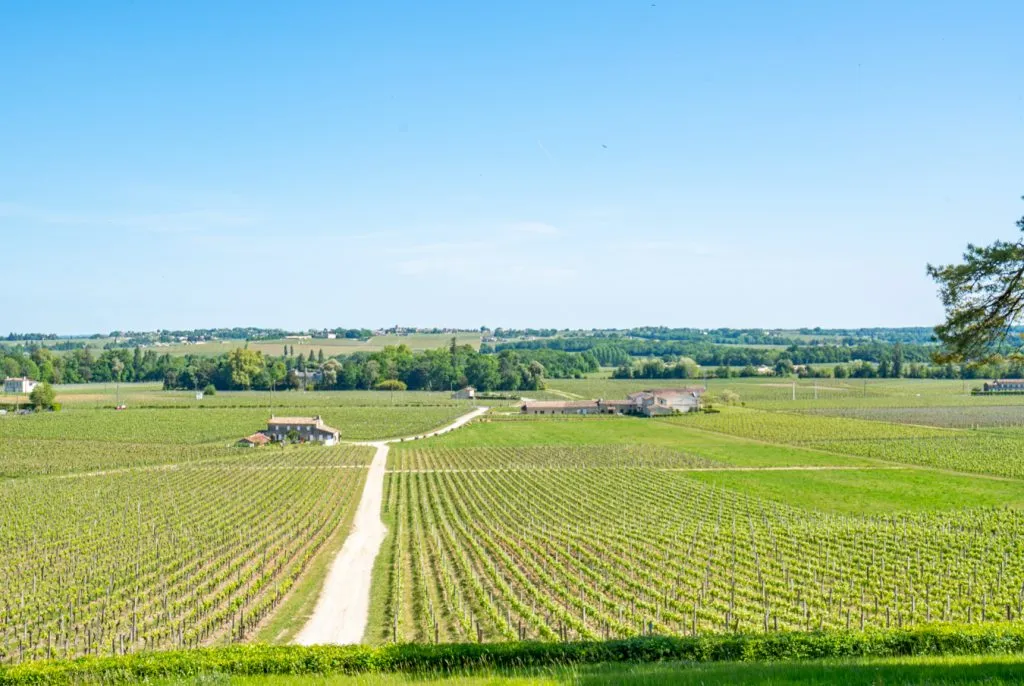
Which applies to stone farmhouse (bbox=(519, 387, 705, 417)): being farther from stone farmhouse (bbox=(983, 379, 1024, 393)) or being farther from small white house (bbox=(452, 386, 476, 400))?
stone farmhouse (bbox=(983, 379, 1024, 393))

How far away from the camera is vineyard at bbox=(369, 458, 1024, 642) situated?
27594mm

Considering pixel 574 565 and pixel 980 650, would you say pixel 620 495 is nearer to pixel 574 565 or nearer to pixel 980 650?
pixel 574 565

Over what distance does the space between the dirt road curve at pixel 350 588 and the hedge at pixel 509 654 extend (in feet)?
22.1

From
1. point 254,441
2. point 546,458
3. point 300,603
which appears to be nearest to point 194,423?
point 254,441

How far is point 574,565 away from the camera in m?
35.0

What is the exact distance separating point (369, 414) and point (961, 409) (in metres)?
89.4

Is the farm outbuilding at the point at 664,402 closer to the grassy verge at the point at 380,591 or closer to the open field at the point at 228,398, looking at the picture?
the open field at the point at 228,398

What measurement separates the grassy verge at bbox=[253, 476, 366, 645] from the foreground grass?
927 centimetres

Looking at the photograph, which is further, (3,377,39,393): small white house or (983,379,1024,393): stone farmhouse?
(3,377,39,393): small white house

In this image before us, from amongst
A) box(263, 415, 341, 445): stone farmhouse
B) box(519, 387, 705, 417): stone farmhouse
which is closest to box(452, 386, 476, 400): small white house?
box(519, 387, 705, 417): stone farmhouse

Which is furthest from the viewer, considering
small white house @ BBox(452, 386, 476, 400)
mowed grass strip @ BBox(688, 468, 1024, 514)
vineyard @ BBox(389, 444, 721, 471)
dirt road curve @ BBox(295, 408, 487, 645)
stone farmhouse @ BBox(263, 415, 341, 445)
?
small white house @ BBox(452, 386, 476, 400)

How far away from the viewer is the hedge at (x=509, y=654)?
19.1m

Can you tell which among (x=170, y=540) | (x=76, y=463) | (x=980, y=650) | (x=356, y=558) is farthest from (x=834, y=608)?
(x=76, y=463)

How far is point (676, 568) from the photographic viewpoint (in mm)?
34125
